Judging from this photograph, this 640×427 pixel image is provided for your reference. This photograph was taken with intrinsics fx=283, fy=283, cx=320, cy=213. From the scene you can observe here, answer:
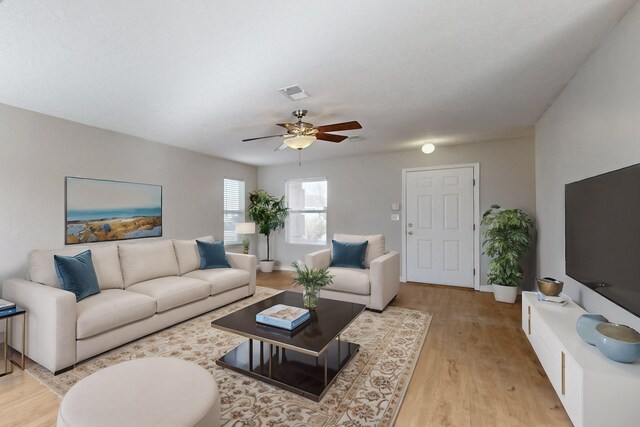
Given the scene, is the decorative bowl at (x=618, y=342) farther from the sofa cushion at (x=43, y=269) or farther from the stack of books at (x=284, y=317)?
the sofa cushion at (x=43, y=269)

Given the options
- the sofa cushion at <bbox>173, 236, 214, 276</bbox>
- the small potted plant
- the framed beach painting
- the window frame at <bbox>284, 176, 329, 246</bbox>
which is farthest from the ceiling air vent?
the window frame at <bbox>284, 176, 329, 246</bbox>

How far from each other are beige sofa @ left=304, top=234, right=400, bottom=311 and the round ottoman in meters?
2.22

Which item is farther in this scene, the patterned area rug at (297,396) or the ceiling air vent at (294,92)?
the ceiling air vent at (294,92)

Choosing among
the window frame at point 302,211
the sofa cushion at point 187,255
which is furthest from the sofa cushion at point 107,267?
the window frame at point 302,211

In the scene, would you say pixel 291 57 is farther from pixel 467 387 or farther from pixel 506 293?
pixel 506 293

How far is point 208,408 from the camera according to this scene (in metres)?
1.25

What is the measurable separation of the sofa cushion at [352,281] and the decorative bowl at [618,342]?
2.16 meters

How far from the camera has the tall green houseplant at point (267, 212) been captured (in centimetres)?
594

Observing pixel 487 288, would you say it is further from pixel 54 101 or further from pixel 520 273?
pixel 54 101

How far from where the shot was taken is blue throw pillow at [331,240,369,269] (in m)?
3.90

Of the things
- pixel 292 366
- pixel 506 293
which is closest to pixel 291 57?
pixel 292 366

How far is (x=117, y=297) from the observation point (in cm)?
264

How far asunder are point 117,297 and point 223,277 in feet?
3.83

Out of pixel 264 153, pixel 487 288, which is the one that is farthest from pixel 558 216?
pixel 264 153
